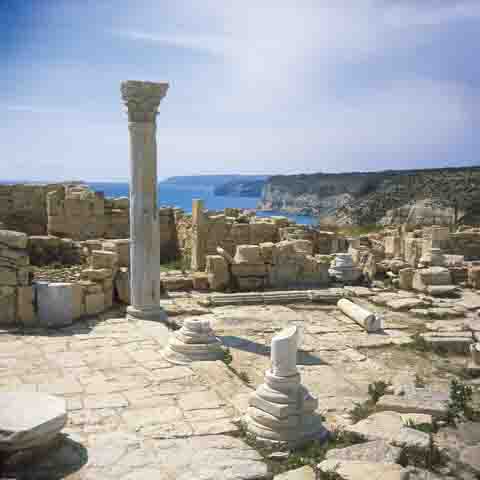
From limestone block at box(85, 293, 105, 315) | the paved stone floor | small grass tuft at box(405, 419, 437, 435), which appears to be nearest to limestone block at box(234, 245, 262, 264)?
the paved stone floor

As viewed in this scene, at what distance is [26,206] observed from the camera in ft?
65.2

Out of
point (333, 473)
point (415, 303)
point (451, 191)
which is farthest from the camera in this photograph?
point (451, 191)

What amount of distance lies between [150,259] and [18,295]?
221cm

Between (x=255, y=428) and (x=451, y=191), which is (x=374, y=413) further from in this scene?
(x=451, y=191)

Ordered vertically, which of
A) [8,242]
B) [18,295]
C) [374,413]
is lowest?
[374,413]

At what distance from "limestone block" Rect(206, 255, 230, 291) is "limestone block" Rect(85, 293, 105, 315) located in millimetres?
3302

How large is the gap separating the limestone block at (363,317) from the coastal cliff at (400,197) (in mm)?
19457

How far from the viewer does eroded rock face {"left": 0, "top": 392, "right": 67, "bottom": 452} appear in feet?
17.3

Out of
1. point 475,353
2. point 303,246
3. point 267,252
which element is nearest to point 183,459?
point 475,353

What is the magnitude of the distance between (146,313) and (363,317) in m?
3.83

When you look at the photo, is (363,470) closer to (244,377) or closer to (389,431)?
(389,431)

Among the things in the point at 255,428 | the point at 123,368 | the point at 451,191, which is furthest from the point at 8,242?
the point at 451,191

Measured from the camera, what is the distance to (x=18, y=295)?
10.5 metres

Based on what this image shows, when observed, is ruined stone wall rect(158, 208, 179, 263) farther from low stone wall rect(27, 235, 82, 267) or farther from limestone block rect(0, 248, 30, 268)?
limestone block rect(0, 248, 30, 268)
